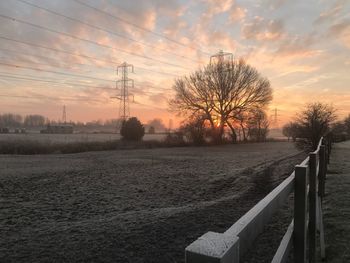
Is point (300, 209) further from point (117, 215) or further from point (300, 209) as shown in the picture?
point (117, 215)

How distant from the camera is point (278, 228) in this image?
20.4 ft

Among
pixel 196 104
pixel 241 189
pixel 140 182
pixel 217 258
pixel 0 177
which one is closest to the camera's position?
pixel 217 258

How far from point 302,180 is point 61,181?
1153cm

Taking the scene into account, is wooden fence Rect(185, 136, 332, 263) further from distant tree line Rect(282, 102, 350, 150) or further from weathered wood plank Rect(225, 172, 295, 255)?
distant tree line Rect(282, 102, 350, 150)

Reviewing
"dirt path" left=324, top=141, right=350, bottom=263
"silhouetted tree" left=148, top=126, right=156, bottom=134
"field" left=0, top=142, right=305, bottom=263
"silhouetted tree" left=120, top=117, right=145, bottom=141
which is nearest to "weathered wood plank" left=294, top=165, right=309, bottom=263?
"field" left=0, top=142, right=305, bottom=263

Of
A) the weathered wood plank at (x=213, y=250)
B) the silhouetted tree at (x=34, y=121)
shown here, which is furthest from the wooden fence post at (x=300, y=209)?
the silhouetted tree at (x=34, y=121)

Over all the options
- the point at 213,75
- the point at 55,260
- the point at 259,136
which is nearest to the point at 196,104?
the point at 213,75

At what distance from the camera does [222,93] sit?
50.5m

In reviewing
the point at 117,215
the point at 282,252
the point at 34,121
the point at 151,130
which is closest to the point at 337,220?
the point at 117,215

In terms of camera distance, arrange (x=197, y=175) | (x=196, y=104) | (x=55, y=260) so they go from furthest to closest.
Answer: (x=196, y=104), (x=197, y=175), (x=55, y=260)

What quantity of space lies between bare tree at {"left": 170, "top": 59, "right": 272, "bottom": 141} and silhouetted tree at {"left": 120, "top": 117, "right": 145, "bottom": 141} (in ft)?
34.7

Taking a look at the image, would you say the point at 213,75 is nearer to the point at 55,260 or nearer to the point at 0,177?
the point at 0,177

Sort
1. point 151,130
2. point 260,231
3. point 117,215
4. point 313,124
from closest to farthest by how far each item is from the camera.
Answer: point 260,231 → point 117,215 → point 313,124 → point 151,130

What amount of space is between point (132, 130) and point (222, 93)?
16415 mm
